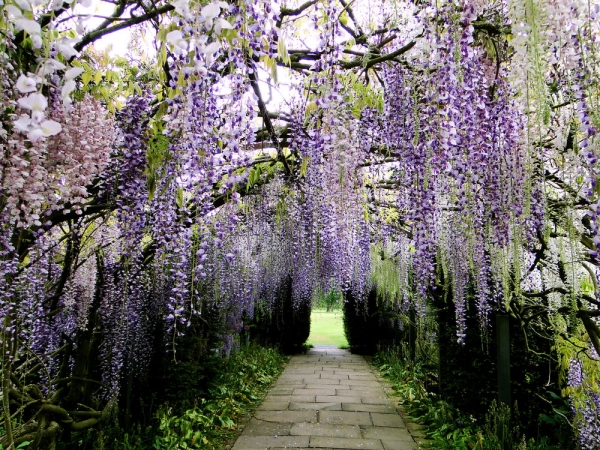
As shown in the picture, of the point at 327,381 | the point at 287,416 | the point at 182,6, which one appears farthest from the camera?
the point at 327,381

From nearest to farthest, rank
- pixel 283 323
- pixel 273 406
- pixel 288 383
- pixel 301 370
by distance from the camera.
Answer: pixel 273 406
pixel 288 383
pixel 301 370
pixel 283 323

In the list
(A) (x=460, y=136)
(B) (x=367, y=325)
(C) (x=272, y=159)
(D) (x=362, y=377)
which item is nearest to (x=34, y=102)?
(A) (x=460, y=136)

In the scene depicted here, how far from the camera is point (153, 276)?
475 centimetres

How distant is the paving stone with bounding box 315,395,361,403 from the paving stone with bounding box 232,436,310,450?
1771 mm

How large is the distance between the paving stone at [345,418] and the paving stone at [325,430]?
0.17 meters

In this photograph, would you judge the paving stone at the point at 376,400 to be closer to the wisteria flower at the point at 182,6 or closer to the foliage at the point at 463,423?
the foliage at the point at 463,423

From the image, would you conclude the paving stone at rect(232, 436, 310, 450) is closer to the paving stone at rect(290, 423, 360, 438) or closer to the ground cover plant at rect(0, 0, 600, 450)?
the paving stone at rect(290, 423, 360, 438)

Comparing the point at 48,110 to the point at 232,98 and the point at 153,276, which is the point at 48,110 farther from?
the point at 153,276

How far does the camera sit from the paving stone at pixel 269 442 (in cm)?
438

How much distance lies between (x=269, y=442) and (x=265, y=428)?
0.56m

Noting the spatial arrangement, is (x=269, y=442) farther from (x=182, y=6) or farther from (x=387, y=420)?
(x=182, y=6)

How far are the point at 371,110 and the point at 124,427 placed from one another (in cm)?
357

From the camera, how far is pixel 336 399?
6.45 metres

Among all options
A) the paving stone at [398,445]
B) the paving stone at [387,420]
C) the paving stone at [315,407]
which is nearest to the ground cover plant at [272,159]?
the paving stone at [398,445]
